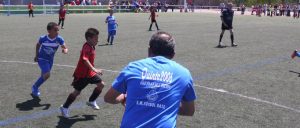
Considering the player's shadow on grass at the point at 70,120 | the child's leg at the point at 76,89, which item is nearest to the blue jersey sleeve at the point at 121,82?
the player's shadow on grass at the point at 70,120

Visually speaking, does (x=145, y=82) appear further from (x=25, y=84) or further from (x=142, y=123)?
(x=25, y=84)

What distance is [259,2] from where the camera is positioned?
260 ft

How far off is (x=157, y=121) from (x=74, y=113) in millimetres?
3895

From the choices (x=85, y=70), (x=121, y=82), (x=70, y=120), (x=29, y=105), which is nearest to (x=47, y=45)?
(x=29, y=105)

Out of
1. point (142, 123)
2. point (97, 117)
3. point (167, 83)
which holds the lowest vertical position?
point (97, 117)

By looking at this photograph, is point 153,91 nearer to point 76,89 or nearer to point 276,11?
point 76,89

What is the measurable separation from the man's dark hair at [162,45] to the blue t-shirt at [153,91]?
0.05m

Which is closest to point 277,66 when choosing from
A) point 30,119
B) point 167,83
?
point 30,119

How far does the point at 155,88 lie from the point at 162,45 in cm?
34

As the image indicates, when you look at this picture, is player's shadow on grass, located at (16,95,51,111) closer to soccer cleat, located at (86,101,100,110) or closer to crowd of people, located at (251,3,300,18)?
soccer cleat, located at (86,101,100,110)

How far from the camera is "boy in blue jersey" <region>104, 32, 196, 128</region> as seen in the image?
3.20m

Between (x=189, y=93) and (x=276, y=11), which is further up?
(x=276, y=11)

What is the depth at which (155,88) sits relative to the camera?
3.20m

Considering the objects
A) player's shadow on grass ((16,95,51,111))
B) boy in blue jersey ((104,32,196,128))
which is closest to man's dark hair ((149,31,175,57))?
boy in blue jersey ((104,32,196,128))
